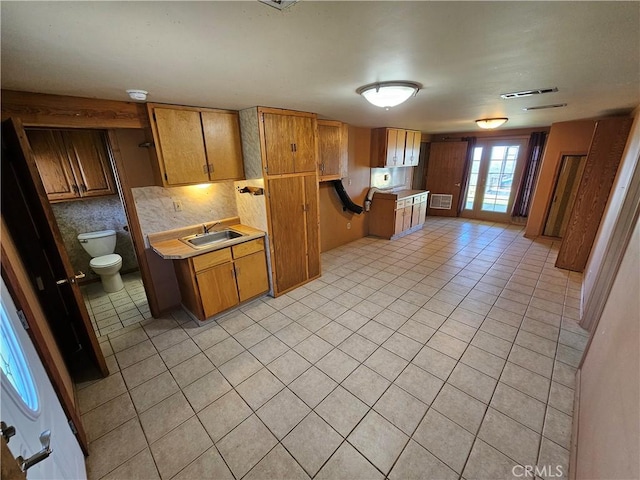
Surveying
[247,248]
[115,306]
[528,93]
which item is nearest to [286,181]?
[247,248]

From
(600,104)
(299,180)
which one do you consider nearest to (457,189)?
(600,104)

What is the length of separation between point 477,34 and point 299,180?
7.56 ft

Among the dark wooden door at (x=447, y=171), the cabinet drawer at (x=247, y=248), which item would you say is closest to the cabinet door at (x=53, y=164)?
the cabinet drawer at (x=247, y=248)

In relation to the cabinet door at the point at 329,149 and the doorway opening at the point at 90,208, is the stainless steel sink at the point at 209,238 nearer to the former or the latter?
the doorway opening at the point at 90,208

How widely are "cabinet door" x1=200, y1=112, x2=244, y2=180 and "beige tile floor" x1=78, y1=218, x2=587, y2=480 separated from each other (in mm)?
1646

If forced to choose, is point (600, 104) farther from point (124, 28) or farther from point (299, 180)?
point (124, 28)

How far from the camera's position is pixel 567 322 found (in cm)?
274

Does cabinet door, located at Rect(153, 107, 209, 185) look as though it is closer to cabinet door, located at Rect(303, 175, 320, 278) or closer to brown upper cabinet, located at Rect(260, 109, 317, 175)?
brown upper cabinet, located at Rect(260, 109, 317, 175)

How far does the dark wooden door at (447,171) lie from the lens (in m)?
6.64

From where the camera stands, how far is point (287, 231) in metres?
3.30

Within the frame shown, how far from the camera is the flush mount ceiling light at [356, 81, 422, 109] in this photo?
6.02 ft

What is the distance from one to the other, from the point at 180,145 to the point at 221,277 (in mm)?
A: 1410

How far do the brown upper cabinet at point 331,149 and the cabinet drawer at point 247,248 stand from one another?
5.00 ft

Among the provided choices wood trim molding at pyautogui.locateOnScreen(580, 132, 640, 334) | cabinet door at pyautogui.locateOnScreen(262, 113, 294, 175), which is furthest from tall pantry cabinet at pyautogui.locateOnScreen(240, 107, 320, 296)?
wood trim molding at pyautogui.locateOnScreen(580, 132, 640, 334)
